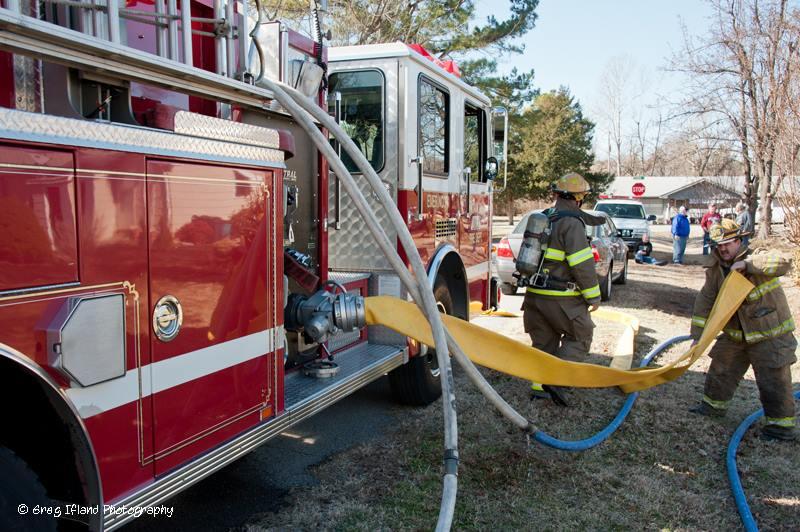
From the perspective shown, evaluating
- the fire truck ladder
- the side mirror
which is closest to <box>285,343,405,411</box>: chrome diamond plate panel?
the fire truck ladder

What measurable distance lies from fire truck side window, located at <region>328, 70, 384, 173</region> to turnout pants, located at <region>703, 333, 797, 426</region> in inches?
121

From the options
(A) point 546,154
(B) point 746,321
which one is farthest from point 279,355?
(A) point 546,154

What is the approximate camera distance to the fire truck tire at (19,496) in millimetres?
1956

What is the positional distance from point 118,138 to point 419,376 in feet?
11.3

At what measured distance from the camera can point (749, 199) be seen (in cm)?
2109

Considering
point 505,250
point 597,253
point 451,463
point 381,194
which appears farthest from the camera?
point 505,250

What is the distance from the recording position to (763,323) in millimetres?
4688

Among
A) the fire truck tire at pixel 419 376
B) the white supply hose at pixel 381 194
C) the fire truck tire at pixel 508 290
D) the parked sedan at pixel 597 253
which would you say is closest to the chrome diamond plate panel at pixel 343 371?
the fire truck tire at pixel 419 376

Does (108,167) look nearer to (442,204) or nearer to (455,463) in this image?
(455,463)

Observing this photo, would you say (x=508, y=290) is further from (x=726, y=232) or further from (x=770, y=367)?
(x=770, y=367)

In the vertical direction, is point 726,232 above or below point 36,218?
below

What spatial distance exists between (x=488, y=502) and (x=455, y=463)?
31.9 inches

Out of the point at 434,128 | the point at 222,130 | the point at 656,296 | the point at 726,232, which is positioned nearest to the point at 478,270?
the point at 434,128

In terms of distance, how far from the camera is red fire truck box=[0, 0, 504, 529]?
76.1 inches
